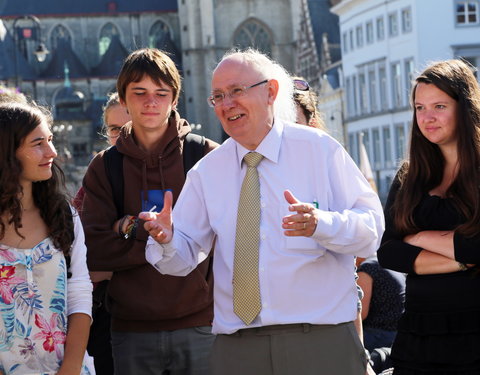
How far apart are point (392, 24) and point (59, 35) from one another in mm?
36847

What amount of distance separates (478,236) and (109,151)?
1.83 meters

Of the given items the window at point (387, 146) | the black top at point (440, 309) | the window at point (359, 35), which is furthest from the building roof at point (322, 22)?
the black top at point (440, 309)

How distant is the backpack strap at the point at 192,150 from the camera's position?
499 centimetres

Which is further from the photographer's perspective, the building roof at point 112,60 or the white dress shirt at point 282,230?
the building roof at point 112,60

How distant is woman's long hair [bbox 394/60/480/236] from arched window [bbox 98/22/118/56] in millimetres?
80438

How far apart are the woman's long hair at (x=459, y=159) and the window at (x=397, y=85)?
159 ft

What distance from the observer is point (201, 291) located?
4828 mm

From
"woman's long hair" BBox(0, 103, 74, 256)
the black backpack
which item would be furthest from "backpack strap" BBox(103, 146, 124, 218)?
"woman's long hair" BBox(0, 103, 74, 256)

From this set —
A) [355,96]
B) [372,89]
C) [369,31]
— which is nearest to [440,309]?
[372,89]

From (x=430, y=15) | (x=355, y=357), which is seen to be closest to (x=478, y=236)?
(x=355, y=357)

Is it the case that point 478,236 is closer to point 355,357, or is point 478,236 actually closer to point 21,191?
point 355,357

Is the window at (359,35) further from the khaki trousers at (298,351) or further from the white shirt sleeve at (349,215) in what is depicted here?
the khaki trousers at (298,351)

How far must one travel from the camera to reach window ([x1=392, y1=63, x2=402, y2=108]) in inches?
2058

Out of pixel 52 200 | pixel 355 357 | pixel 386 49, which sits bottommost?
pixel 355 357
